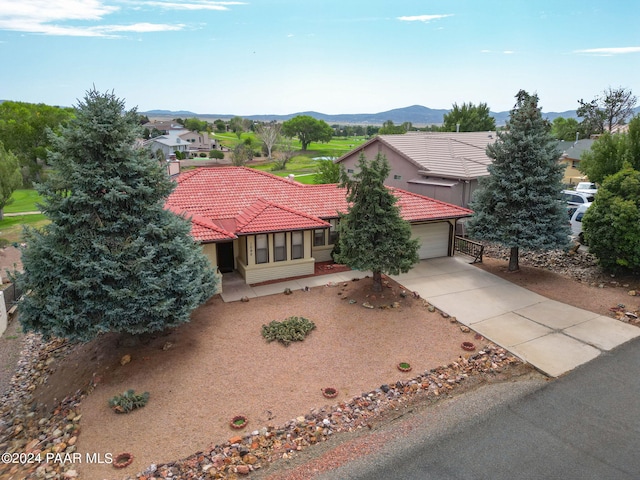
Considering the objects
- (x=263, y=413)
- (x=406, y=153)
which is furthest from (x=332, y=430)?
(x=406, y=153)

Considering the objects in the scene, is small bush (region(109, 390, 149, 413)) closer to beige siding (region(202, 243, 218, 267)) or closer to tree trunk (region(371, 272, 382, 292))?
beige siding (region(202, 243, 218, 267))

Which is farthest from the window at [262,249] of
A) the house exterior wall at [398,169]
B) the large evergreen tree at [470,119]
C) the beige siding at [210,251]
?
the large evergreen tree at [470,119]

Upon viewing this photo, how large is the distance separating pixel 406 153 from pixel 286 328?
56.4 ft

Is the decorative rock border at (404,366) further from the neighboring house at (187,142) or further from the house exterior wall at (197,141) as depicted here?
the house exterior wall at (197,141)

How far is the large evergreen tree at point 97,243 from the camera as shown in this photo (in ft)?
34.1

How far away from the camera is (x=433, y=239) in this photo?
64.8ft

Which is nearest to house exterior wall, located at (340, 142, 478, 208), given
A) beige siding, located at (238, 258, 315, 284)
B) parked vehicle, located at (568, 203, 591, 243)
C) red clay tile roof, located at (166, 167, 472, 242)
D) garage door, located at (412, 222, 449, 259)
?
red clay tile roof, located at (166, 167, 472, 242)

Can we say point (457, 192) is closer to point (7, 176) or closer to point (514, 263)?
point (514, 263)

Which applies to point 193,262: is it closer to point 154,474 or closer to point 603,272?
point 154,474

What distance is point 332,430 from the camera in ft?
28.8

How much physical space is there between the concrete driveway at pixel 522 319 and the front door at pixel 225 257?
23.0ft

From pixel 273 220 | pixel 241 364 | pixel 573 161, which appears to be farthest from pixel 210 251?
pixel 573 161

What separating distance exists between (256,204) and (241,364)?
8.53m

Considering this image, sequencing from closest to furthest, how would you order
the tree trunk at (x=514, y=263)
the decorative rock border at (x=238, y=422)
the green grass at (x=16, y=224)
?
the decorative rock border at (x=238, y=422), the tree trunk at (x=514, y=263), the green grass at (x=16, y=224)
